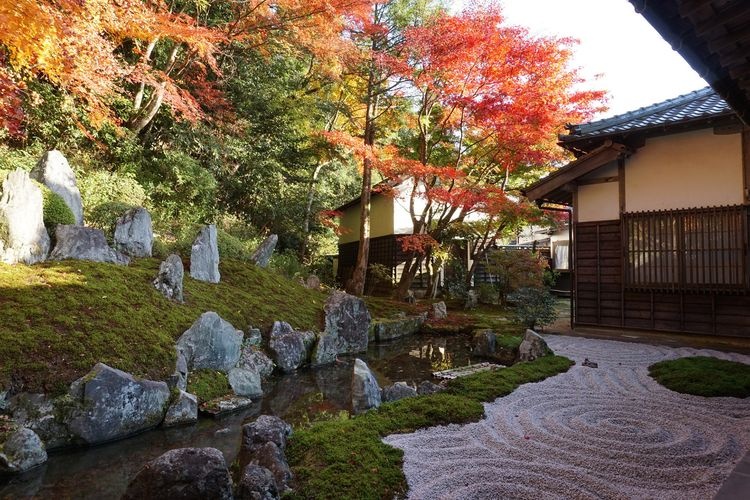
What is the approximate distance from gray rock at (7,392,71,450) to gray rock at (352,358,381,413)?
3.41 metres

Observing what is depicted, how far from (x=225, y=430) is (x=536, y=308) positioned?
344 inches

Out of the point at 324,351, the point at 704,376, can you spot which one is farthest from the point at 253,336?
the point at 704,376

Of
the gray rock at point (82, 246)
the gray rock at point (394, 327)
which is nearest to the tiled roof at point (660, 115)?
the gray rock at point (394, 327)

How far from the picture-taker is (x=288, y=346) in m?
8.80

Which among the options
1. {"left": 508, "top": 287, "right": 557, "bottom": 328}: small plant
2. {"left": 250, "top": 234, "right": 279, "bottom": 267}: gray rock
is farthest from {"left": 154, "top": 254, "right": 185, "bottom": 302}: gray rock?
{"left": 508, "top": 287, "right": 557, "bottom": 328}: small plant

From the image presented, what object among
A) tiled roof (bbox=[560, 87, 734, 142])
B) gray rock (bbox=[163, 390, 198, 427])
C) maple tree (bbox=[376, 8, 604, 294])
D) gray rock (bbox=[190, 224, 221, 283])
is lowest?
gray rock (bbox=[163, 390, 198, 427])

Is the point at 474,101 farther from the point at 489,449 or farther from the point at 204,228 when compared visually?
the point at 489,449

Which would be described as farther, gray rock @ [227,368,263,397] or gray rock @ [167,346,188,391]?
gray rock @ [227,368,263,397]

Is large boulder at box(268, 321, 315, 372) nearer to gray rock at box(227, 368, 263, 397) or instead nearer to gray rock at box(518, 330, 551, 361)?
gray rock at box(227, 368, 263, 397)

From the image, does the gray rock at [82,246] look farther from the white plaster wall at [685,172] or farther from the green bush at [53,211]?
the white plaster wall at [685,172]

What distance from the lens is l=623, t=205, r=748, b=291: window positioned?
27.6 ft

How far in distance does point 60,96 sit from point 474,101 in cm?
1122

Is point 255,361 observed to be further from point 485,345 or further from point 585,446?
point 585,446

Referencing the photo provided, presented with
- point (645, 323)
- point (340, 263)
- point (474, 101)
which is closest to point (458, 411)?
point (645, 323)
